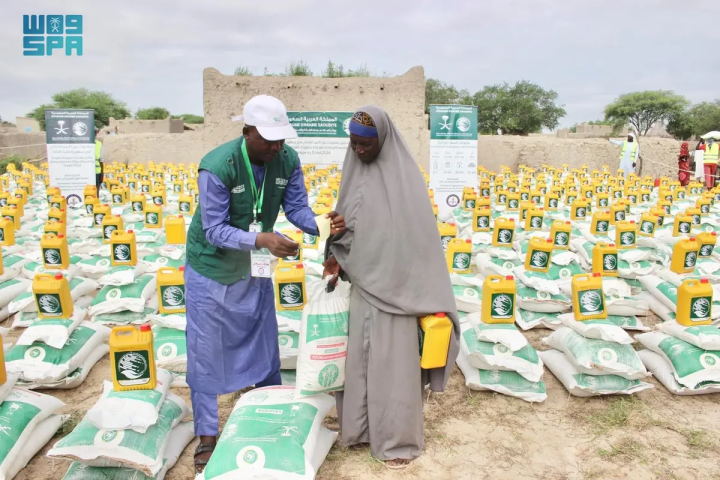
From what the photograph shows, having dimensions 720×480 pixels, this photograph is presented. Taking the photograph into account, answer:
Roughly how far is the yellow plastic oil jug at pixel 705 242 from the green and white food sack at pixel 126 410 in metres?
4.32

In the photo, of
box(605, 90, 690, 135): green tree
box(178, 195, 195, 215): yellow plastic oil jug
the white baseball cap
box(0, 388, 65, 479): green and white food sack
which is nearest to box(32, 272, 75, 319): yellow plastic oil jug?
box(0, 388, 65, 479): green and white food sack

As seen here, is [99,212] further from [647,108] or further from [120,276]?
[647,108]

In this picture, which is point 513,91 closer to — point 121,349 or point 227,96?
point 227,96

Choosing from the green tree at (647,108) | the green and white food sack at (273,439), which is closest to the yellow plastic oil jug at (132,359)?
the green and white food sack at (273,439)

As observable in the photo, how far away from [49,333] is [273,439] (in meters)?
1.70

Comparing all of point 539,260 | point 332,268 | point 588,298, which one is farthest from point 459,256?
point 332,268

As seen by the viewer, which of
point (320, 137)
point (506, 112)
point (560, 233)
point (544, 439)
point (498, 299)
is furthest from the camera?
point (506, 112)

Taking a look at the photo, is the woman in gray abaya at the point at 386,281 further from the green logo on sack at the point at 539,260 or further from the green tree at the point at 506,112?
the green tree at the point at 506,112

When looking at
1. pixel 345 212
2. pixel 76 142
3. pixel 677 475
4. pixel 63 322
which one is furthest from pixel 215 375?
pixel 76 142

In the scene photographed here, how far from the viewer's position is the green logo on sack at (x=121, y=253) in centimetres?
408

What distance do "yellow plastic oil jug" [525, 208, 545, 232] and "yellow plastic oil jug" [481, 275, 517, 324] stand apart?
2851mm

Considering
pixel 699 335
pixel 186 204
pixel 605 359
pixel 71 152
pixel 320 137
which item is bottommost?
pixel 605 359

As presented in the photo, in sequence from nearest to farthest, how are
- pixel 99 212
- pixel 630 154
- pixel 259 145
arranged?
1. pixel 259 145
2. pixel 99 212
3. pixel 630 154

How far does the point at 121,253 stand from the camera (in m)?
4.09
